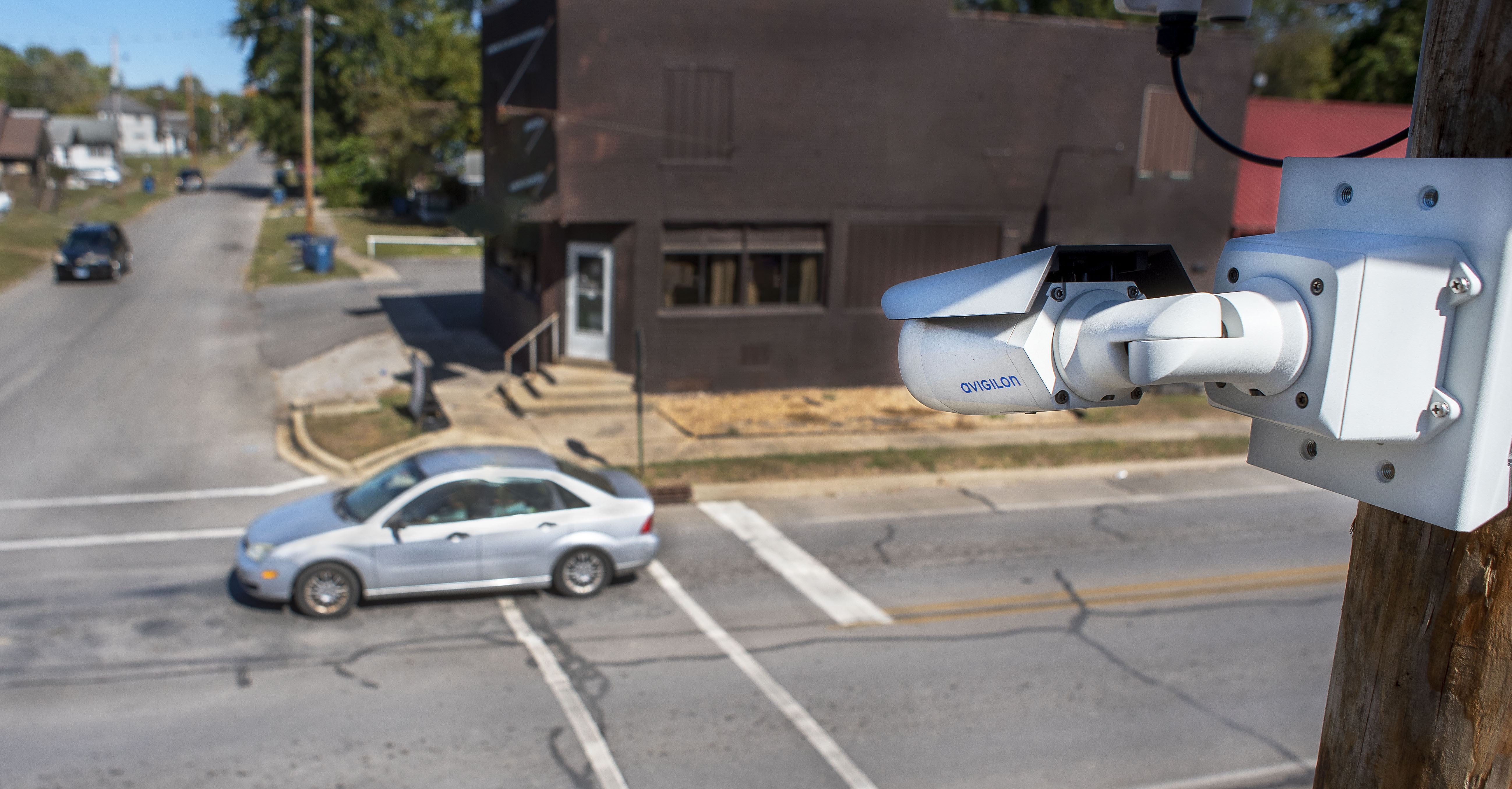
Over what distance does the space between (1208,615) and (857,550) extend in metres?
3.81

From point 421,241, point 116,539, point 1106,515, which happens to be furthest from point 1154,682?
point 421,241

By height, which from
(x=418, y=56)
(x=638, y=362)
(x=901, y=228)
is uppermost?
(x=418, y=56)

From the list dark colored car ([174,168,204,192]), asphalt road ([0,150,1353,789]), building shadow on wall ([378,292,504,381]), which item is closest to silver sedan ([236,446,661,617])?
asphalt road ([0,150,1353,789])

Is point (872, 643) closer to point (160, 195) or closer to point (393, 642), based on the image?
point (393, 642)

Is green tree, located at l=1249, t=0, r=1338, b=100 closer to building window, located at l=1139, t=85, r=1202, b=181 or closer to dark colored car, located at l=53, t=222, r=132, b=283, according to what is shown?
building window, located at l=1139, t=85, r=1202, b=181

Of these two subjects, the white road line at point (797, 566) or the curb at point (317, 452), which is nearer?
the white road line at point (797, 566)

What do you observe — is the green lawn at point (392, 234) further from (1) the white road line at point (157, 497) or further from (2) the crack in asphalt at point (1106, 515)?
(2) the crack in asphalt at point (1106, 515)

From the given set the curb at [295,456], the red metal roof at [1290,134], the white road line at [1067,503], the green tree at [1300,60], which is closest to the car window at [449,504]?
the white road line at [1067,503]

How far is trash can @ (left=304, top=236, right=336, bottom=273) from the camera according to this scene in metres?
36.6

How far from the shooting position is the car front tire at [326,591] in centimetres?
1016

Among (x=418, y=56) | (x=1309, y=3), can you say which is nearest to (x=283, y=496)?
(x=1309, y=3)

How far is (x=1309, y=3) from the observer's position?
3.04 meters

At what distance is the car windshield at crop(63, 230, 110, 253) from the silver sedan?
28.8 metres

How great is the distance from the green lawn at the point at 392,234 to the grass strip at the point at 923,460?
25.7 meters
